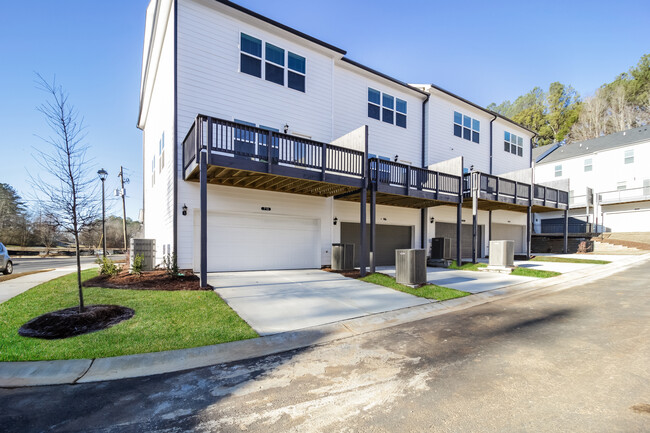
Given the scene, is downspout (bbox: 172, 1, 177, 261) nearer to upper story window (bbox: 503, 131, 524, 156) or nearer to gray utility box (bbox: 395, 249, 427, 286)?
gray utility box (bbox: 395, 249, 427, 286)

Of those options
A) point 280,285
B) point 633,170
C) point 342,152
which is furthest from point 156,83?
point 633,170

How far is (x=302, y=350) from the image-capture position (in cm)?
452

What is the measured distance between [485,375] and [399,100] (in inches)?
589

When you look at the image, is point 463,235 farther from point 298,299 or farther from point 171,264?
point 171,264

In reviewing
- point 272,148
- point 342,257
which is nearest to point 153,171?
point 272,148

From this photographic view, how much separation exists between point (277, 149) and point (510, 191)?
14.3 metres

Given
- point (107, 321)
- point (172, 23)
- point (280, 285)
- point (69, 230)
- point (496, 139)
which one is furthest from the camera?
point (496, 139)

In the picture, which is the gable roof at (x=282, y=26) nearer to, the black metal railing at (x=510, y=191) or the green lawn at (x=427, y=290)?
the black metal railing at (x=510, y=191)

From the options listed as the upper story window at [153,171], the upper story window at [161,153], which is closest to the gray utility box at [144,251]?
the upper story window at [161,153]

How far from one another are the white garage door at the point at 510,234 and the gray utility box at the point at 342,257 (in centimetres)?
1340

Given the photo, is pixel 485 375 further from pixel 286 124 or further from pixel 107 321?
pixel 286 124

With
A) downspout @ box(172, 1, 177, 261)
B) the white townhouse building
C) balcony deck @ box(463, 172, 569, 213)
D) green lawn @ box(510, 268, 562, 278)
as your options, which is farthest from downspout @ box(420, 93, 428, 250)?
downspout @ box(172, 1, 177, 261)

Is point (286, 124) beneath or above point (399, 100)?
beneath

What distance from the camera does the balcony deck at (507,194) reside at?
15547 mm
